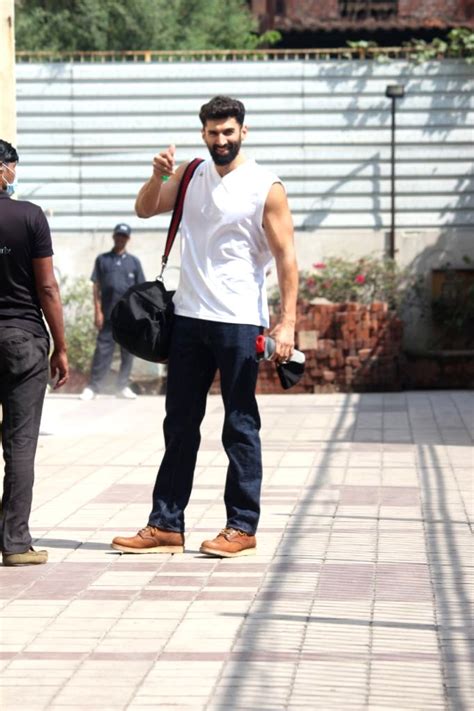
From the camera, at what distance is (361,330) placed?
17.8 m

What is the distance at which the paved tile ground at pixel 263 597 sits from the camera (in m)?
4.87

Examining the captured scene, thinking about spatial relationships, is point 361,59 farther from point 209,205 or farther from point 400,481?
point 209,205

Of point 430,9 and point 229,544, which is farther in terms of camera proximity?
point 430,9

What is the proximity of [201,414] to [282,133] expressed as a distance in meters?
12.3

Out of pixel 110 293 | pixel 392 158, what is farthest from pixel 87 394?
pixel 392 158

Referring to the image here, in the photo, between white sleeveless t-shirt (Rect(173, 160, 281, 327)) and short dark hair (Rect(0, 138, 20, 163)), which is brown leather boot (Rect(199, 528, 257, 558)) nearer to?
white sleeveless t-shirt (Rect(173, 160, 281, 327))

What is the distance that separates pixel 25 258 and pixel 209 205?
84cm

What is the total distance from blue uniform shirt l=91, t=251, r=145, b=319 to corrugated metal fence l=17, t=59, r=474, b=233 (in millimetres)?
2494

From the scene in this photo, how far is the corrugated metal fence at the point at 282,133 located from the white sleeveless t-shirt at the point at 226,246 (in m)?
12.0

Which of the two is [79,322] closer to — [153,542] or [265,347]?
[153,542]

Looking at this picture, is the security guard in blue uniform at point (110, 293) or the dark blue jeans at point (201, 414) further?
the security guard in blue uniform at point (110, 293)

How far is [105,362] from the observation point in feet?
54.5

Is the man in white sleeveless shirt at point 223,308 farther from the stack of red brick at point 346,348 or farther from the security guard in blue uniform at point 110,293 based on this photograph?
the stack of red brick at point 346,348

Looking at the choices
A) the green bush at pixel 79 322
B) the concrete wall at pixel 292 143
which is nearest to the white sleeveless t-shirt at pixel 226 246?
the green bush at pixel 79 322
